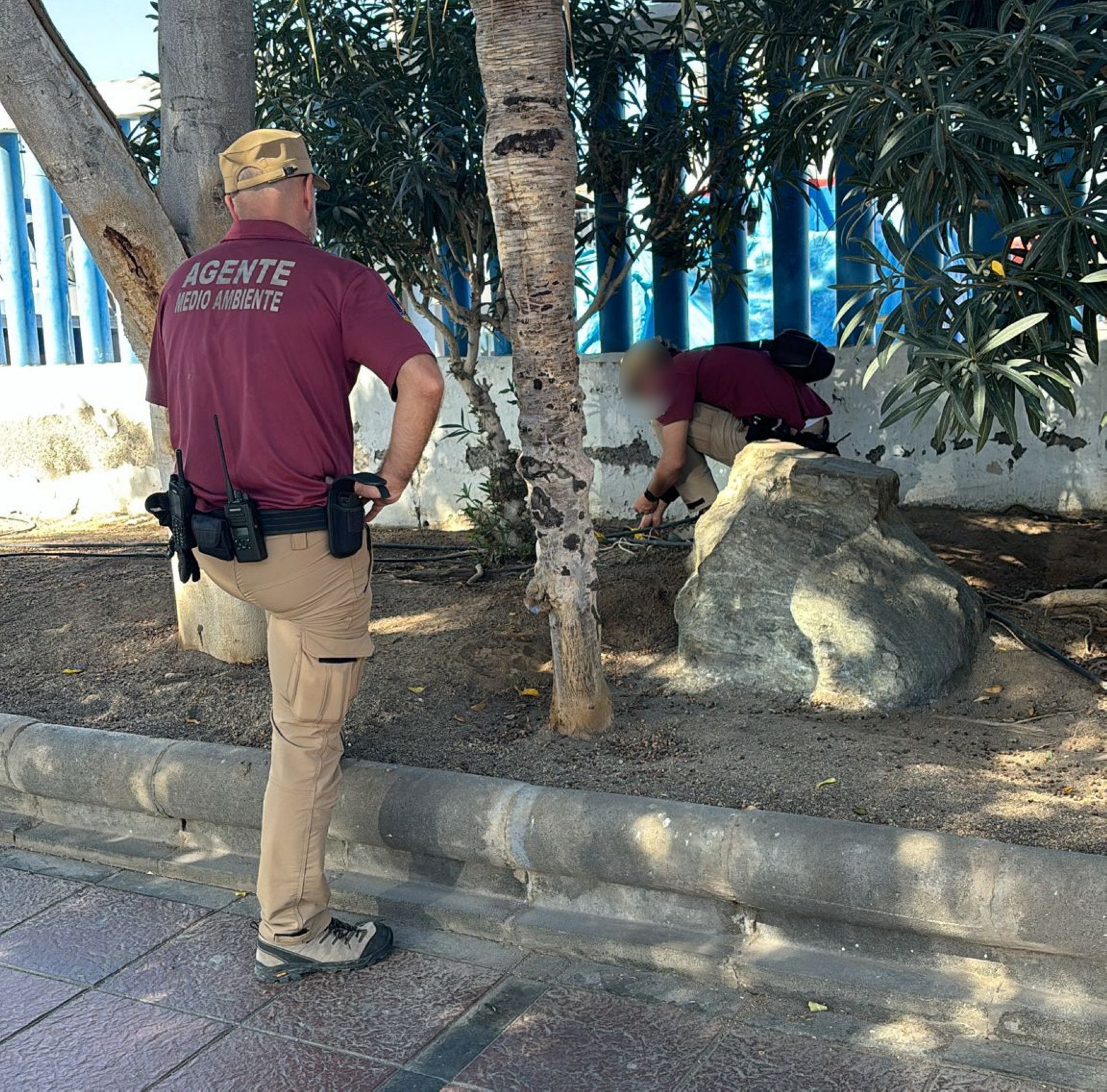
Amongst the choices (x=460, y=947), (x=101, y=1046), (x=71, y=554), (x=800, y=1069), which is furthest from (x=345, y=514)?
(x=71, y=554)

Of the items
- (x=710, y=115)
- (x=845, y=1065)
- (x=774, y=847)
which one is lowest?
(x=845, y=1065)

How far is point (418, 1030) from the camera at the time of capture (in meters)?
3.07

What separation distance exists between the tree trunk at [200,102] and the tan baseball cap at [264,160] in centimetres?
170

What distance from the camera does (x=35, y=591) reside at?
689 centimetres

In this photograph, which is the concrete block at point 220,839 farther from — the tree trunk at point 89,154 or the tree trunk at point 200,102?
the tree trunk at point 200,102

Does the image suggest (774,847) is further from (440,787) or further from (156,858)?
(156,858)

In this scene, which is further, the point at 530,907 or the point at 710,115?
the point at 710,115

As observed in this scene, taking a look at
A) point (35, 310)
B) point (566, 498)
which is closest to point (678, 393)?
point (566, 498)

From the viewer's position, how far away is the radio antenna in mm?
3238

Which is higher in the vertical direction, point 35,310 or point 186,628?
point 35,310

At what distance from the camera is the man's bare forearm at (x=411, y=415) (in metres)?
3.21

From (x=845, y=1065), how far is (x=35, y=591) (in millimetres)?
5498

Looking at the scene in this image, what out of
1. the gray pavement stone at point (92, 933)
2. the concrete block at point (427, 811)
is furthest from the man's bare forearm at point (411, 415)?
the gray pavement stone at point (92, 933)

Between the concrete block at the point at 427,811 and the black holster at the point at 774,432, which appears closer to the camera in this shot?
the concrete block at the point at 427,811
